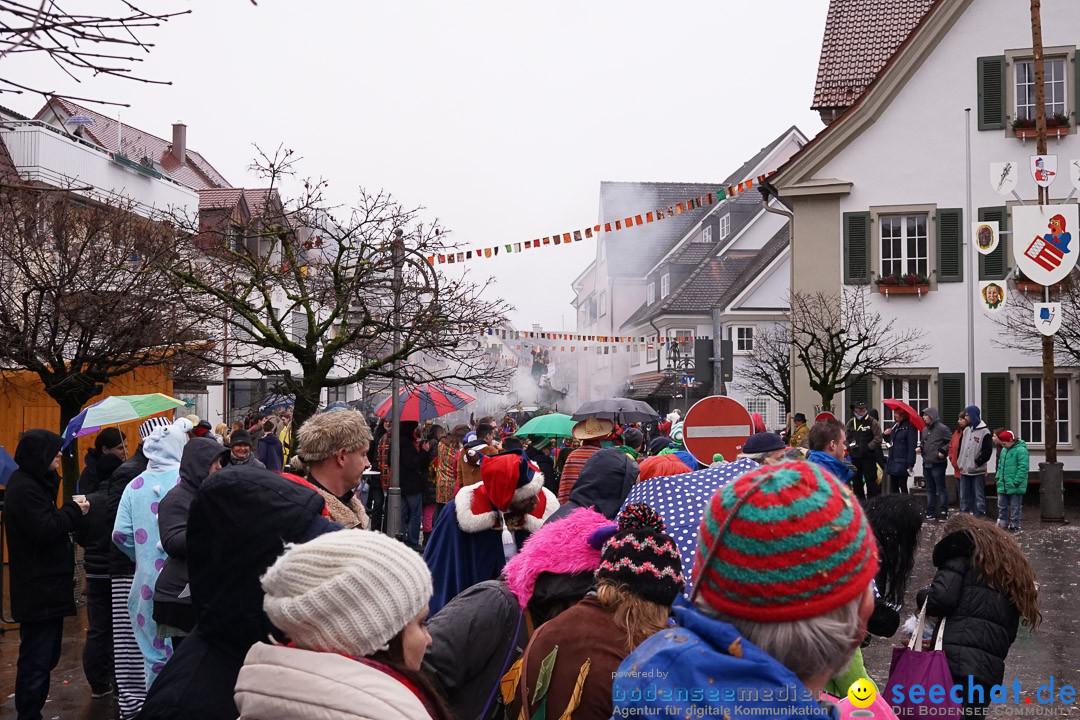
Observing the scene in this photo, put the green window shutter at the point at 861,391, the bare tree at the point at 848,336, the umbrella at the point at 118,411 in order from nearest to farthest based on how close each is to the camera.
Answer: the umbrella at the point at 118,411, the bare tree at the point at 848,336, the green window shutter at the point at 861,391

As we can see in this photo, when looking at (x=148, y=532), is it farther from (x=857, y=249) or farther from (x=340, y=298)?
(x=857, y=249)

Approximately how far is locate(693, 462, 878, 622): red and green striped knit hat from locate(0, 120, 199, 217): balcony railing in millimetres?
26345

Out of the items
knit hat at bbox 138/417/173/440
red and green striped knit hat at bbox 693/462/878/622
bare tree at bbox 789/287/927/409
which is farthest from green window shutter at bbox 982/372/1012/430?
red and green striped knit hat at bbox 693/462/878/622

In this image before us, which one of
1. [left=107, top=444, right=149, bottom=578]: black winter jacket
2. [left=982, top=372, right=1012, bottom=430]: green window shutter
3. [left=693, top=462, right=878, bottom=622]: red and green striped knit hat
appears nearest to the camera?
[left=693, top=462, right=878, bottom=622]: red and green striped knit hat

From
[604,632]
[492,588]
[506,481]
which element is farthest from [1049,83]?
[604,632]

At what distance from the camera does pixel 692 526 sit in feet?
13.0

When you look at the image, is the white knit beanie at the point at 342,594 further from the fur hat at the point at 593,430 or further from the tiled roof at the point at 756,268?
the tiled roof at the point at 756,268

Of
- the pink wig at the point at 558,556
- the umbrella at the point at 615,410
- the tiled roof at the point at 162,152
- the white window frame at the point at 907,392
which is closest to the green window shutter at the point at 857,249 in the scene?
the white window frame at the point at 907,392

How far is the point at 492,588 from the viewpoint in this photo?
3.82 meters

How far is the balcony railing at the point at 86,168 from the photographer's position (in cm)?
3037

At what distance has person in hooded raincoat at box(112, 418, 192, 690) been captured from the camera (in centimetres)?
653

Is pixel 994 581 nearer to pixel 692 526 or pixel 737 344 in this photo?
pixel 692 526

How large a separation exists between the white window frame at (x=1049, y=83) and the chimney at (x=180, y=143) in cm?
4407

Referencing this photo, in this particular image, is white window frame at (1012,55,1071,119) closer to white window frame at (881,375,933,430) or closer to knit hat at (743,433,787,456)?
white window frame at (881,375,933,430)
